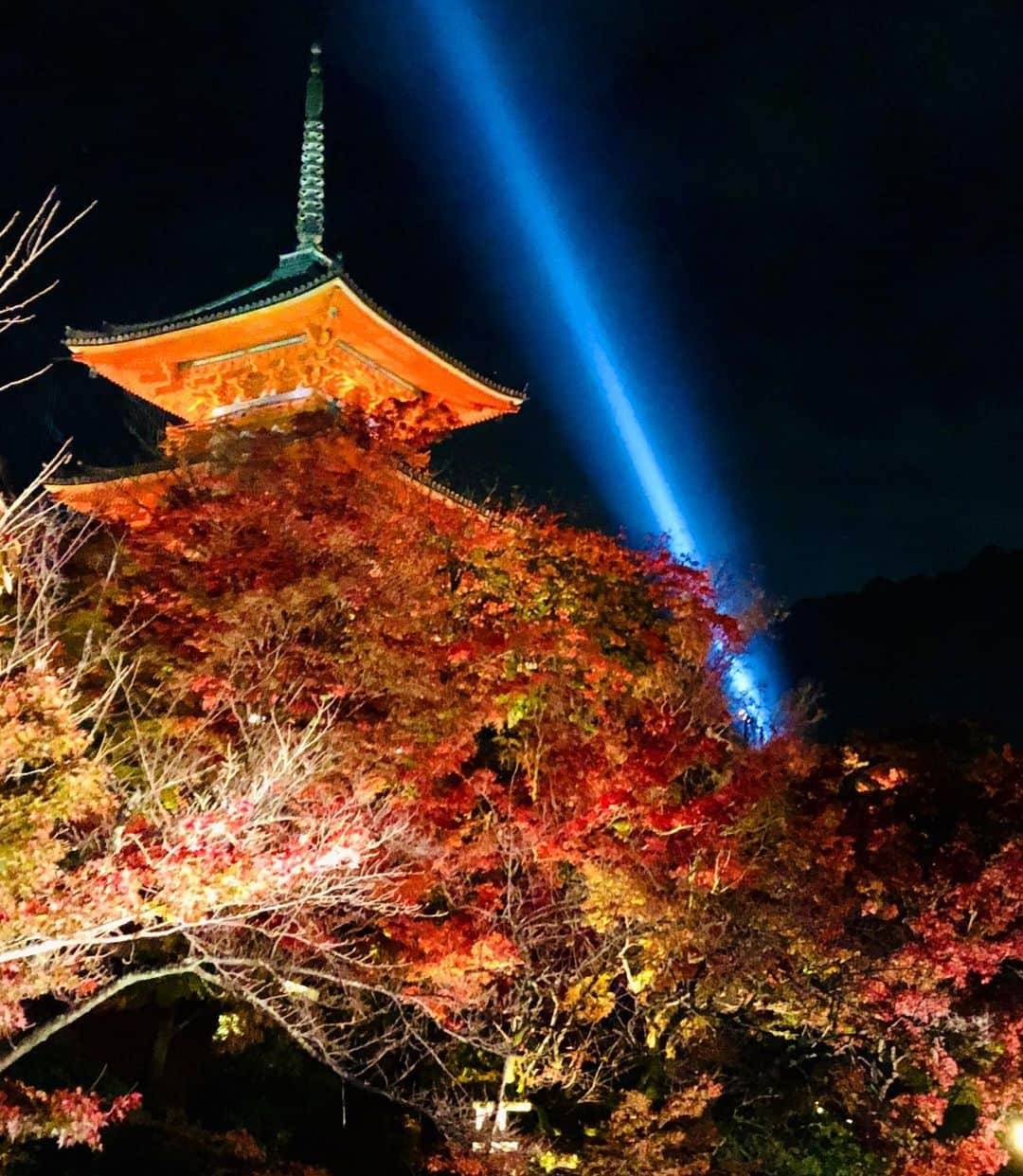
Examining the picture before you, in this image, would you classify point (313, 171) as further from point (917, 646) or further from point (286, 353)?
point (917, 646)

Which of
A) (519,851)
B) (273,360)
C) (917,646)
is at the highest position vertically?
(273,360)

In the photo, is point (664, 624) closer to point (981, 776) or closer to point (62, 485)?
point (981, 776)

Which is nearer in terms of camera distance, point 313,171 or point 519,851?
point 519,851

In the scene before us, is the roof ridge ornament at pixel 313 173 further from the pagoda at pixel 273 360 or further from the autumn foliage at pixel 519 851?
the autumn foliage at pixel 519 851

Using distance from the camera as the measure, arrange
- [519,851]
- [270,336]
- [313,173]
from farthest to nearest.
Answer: [313,173] → [270,336] → [519,851]

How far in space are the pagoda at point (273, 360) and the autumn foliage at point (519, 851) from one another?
2315 millimetres

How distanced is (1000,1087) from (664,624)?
21.3ft

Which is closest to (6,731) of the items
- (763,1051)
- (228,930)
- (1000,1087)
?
(228,930)

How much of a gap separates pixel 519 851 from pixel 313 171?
13927 millimetres

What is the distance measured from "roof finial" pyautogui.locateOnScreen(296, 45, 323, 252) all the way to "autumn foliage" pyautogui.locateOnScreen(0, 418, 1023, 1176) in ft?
18.8

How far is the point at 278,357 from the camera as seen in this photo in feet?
51.4

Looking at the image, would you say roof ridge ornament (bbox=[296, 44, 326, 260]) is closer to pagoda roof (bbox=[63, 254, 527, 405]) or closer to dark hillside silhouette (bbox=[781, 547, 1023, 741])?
pagoda roof (bbox=[63, 254, 527, 405])

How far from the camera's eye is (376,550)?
32.6 feet

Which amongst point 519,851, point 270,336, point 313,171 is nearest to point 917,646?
point 313,171
